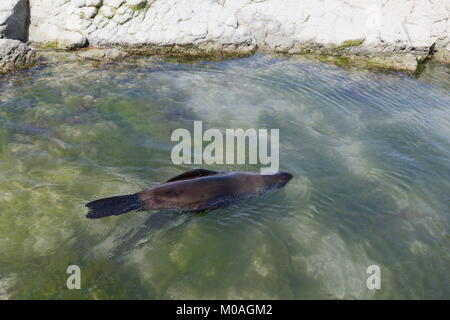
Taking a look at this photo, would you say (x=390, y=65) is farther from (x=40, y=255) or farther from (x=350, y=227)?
(x=40, y=255)

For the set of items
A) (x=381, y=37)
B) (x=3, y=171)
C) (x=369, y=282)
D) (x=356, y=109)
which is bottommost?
(x=3, y=171)

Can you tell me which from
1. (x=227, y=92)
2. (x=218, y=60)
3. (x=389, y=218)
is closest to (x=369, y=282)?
(x=389, y=218)

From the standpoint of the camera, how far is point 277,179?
6.02 meters

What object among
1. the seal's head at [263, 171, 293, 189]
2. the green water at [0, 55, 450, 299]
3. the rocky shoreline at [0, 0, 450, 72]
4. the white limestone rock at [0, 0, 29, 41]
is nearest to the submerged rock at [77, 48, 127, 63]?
the rocky shoreline at [0, 0, 450, 72]

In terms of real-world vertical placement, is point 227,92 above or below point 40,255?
above

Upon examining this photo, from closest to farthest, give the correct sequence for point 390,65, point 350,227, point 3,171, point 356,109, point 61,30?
point 350,227, point 3,171, point 356,109, point 61,30, point 390,65

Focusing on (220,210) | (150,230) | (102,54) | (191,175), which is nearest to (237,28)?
(102,54)

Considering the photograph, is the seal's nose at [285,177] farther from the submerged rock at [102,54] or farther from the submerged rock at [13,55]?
the submerged rock at [13,55]

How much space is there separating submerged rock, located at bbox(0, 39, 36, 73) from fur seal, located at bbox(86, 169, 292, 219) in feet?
25.0

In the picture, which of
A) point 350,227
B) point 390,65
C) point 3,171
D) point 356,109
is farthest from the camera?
point 390,65

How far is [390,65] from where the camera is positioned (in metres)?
13.2

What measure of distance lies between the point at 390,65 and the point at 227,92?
23.5 feet

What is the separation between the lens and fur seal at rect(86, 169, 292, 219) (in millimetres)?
4727
